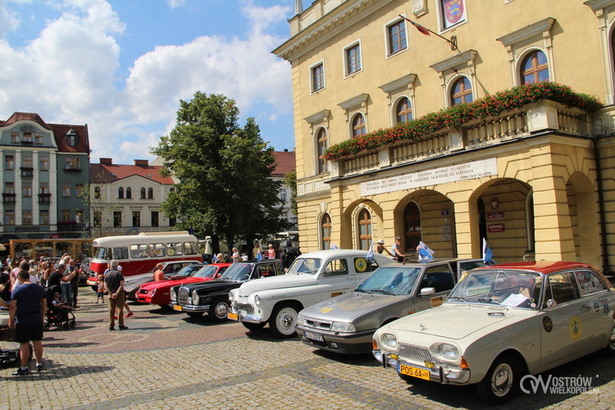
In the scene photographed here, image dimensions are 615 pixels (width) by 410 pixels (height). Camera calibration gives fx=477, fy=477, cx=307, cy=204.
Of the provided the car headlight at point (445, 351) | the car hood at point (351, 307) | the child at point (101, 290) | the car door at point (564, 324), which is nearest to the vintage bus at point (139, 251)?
the child at point (101, 290)

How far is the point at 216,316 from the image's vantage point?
12695mm

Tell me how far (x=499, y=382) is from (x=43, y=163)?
206 feet

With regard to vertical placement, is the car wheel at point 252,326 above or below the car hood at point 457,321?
below

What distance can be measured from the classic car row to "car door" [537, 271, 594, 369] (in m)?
0.01

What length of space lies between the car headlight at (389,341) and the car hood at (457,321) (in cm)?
10

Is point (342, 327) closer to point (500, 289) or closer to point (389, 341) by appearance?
point (389, 341)

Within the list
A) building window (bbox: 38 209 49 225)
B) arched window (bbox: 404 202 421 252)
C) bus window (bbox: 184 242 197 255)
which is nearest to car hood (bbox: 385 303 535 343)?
arched window (bbox: 404 202 421 252)

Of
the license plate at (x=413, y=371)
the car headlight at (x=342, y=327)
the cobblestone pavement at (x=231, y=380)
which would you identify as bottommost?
the cobblestone pavement at (x=231, y=380)

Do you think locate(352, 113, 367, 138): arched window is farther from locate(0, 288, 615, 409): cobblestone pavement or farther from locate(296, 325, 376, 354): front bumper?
locate(296, 325, 376, 354): front bumper

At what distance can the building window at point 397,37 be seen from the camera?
795 inches

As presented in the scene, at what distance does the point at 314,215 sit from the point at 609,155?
45.2ft

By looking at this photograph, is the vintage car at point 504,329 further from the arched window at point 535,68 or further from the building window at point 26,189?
the building window at point 26,189

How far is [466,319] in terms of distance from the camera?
20.1 feet

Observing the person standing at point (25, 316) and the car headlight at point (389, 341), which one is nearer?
the car headlight at point (389, 341)
